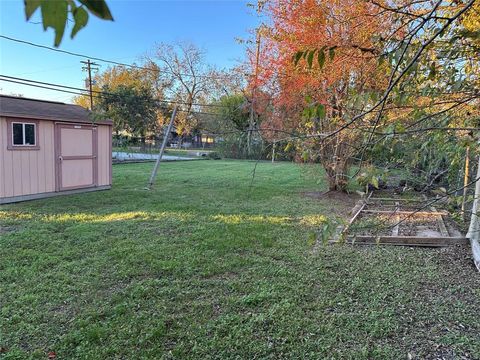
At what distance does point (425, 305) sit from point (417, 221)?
3107 mm

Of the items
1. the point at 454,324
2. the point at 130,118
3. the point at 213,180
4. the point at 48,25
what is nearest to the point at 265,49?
the point at 213,180

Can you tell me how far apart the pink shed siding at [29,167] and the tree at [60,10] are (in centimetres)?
721

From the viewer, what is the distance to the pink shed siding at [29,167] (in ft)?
21.2

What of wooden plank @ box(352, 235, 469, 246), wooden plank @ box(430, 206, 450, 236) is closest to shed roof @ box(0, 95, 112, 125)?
wooden plank @ box(352, 235, 469, 246)

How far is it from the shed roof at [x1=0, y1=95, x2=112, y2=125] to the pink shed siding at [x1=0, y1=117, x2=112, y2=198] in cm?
16

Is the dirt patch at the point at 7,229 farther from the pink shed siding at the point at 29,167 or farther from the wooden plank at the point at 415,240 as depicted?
the wooden plank at the point at 415,240

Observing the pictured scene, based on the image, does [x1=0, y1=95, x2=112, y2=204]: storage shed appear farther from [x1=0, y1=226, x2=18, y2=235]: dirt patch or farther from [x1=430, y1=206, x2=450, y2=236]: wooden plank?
[x1=430, y1=206, x2=450, y2=236]: wooden plank

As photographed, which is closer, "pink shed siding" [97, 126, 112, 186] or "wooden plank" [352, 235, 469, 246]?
"wooden plank" [352, 235, 469, 246]

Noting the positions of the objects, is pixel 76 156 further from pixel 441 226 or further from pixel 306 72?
pixel 441 226

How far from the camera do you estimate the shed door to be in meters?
7.45

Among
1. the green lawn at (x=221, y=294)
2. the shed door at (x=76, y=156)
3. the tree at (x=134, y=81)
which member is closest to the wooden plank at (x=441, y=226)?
the green lawn at (x=221, y=294)

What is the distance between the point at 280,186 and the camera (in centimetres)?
985

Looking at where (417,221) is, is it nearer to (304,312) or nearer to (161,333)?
(304,312)

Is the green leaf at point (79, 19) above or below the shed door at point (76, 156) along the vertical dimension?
above
